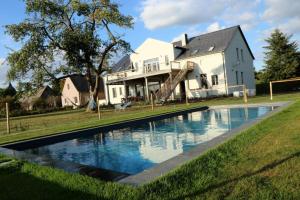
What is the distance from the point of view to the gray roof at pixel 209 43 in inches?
1233

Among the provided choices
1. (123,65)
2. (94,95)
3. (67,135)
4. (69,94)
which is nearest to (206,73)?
(94,95)

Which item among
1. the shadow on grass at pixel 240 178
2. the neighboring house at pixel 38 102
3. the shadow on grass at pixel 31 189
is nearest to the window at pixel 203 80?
the neighboring house at pixel 38 102

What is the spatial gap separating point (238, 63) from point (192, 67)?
16.2 feet

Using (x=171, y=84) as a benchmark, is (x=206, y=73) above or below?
above

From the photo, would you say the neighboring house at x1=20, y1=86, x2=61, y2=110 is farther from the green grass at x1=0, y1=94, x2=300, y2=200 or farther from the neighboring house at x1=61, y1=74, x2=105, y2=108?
the green grass at x1=0, y1=94, x2=300, y2=200

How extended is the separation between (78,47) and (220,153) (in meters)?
21.4

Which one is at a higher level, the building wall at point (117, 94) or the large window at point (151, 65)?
the large window at point (151, 65)

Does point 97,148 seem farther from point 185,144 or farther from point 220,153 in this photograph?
point 220,153

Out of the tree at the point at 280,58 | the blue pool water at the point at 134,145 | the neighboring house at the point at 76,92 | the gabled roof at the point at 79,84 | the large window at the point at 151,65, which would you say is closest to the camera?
the blue pool water at the point at 134,145

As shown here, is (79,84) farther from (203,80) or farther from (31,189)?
(31,189)

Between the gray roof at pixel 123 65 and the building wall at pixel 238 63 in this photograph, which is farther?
the gray roof at pixel 123 65

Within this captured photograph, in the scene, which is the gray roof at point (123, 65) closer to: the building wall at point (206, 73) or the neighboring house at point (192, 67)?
the neighboring house at point (192, 67)

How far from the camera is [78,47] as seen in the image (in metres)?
25.0

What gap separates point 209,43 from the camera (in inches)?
1286
